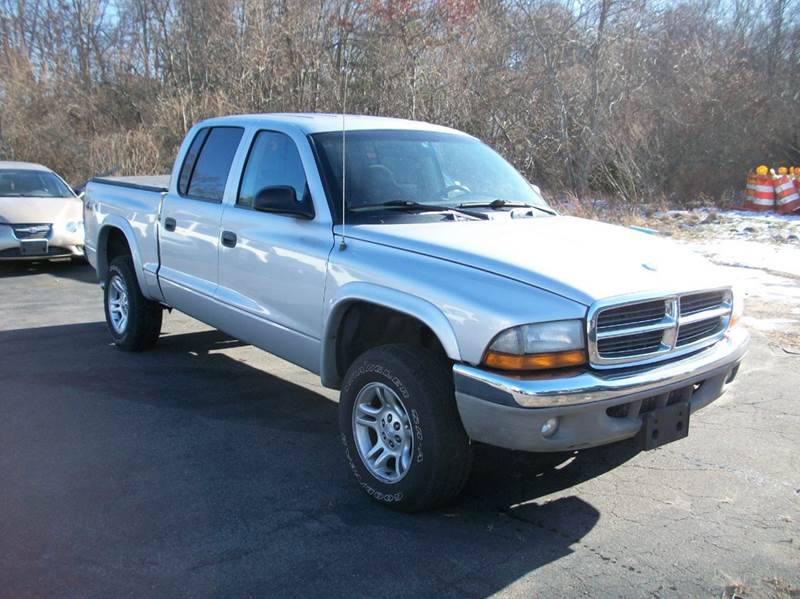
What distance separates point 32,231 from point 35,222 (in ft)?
0.45

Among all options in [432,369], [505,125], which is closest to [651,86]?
[505,125]

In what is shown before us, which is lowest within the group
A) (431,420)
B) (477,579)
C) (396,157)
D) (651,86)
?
(477,579)

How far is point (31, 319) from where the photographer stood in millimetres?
8102

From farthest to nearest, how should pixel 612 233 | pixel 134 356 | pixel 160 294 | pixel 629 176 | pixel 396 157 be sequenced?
pixel 629 176, pixel 134 356, pixel 160 294, pixel 396 157, pixel 612 233

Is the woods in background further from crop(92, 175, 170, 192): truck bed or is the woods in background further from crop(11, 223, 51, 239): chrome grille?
crop(92, 175, 170, 192): truck bed

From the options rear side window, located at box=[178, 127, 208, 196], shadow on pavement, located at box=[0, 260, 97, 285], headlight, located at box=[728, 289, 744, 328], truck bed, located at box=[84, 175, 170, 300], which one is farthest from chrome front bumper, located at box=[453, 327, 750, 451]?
shadow on pavement, located at box=[0, 260, 97, 285]

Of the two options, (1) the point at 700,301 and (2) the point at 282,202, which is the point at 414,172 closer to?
(2) the point at 282,202

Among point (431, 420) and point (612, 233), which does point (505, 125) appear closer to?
point (612, 233)

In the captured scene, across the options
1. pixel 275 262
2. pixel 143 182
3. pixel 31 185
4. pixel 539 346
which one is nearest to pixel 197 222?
pixel 275 262

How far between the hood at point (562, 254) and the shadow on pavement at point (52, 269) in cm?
748

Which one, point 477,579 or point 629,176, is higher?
point 629,176

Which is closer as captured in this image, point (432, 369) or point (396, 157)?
point (432, 369)

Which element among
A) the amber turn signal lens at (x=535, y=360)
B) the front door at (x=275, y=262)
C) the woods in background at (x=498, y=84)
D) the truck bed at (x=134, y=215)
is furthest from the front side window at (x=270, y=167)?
the woods in background at (x=498, y=84)

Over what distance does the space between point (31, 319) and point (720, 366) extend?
22.4 ft
